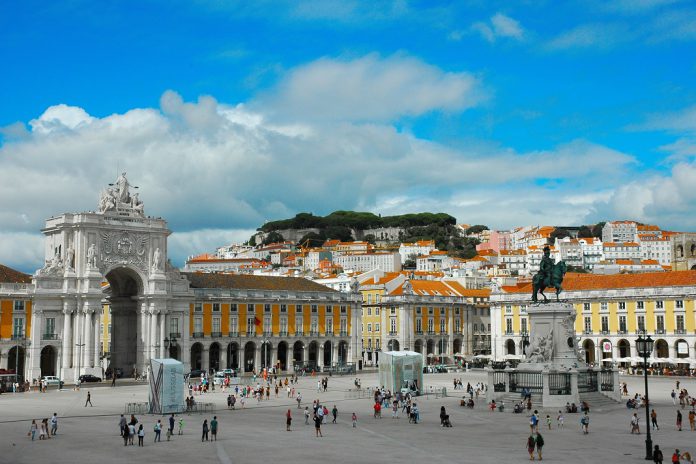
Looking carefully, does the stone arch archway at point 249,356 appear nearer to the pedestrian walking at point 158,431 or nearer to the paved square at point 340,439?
the paved square at point 340,439

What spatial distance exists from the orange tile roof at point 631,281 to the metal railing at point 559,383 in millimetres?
46319

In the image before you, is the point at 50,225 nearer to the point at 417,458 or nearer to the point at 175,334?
the point at 175,334

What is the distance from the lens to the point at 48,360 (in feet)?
251

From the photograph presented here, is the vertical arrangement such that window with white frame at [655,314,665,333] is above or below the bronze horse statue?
below

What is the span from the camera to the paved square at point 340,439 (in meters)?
30.4

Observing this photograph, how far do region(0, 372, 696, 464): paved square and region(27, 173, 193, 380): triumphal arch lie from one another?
910 inches

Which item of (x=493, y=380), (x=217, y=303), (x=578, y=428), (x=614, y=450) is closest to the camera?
(x=614, y=450)

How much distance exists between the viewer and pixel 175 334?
272ft

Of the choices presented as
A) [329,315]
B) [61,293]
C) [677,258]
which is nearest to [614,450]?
[61,293]

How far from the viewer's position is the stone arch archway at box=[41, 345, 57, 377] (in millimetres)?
75625

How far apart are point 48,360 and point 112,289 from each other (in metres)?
10.3

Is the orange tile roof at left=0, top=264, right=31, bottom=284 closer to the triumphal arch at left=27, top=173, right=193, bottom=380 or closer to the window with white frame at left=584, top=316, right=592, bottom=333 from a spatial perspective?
the triumphal arch at left=27, top=173, right=193, bottom=380

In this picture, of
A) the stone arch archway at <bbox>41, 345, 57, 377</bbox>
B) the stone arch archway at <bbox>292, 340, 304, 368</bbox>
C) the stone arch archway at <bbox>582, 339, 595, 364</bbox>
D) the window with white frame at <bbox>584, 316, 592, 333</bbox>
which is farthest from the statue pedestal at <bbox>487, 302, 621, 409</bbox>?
the stone arch archway at <bbox>292, 340, 304, 368</bbox>

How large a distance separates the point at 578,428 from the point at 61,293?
4919 centimetres
